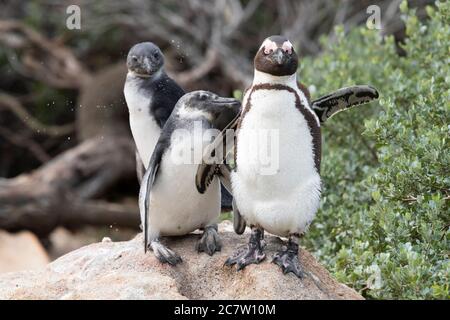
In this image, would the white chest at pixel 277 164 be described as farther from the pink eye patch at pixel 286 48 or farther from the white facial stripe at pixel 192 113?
the white facial stripe at pixel 192 113

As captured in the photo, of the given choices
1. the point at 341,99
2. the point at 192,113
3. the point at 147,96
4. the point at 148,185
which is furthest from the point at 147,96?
the point at 341,99

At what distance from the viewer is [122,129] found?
34.7 ft

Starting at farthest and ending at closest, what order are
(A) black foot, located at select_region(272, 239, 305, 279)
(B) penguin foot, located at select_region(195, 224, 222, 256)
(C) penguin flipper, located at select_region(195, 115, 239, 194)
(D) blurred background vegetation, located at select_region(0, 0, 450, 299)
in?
(D) blurred background vegetation, located at select_region(0, 0, 450, 299) → (B) penguin foot, located at select_region(195, 224, 222, 256) → (C) penguin flipper, located at select_region(195, 115, 239, 194) → (A) black foot, located at select_region(272, 239, 305, 279)

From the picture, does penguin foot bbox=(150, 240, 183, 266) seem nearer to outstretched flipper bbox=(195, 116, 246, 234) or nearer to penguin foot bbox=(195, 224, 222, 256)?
penguin foot bbox=(195, 224, 222, 256)

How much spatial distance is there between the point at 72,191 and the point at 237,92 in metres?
4.44

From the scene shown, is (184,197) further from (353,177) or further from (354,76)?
(354,76)

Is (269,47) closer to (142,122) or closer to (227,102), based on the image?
(227,102)

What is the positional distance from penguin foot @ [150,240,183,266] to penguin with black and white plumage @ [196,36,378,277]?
0.87ft

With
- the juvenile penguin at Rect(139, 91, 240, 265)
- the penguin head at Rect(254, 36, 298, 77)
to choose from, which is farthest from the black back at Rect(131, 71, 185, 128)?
the penguin head at Rect(254, 36, 298, 77)

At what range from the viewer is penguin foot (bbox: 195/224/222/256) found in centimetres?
384

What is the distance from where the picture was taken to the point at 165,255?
12.4 feet

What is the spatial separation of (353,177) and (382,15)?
5.90 metres

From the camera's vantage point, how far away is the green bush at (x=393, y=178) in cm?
362

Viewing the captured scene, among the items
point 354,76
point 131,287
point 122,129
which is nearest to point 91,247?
point 131,287
